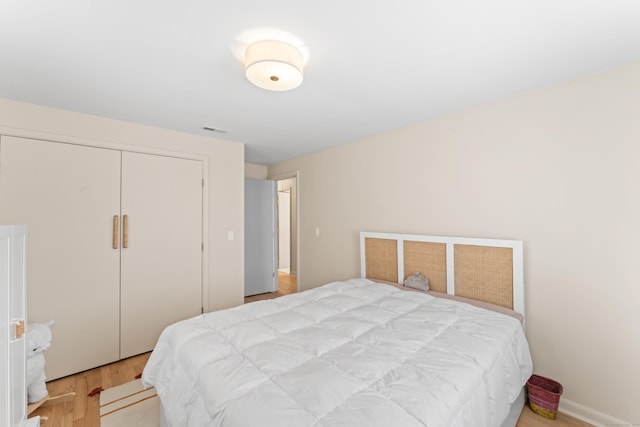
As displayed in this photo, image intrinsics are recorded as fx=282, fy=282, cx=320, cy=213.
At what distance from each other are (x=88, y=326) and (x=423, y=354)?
2.85 m

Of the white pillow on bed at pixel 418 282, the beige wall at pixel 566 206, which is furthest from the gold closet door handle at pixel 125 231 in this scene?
the beige wall at pixel 566 206

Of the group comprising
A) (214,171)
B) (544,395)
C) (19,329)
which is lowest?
(544,395)

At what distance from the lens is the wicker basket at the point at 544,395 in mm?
1875

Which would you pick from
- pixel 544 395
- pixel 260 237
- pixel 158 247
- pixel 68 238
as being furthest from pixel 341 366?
pixel 260 237

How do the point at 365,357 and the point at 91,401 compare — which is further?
the point at 91,401

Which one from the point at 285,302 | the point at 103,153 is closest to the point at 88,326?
the point at 103,153

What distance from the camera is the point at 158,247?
9.62 feet

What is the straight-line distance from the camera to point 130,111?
2492 millimetres

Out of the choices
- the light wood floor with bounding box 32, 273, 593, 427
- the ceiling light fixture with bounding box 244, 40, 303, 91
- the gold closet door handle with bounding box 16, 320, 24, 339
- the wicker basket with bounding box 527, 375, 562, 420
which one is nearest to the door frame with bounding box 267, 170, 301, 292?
the light wood floor with bounding box 32, 273, 593, 427

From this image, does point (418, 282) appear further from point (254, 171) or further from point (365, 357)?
point (254, 171)

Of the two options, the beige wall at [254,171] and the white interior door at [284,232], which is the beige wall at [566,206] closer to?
the beige wall at [254,171]

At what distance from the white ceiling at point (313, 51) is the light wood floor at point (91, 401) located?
2308mm

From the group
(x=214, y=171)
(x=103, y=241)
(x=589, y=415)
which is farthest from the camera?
(x=214, y=171)

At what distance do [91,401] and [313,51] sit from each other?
291cm
